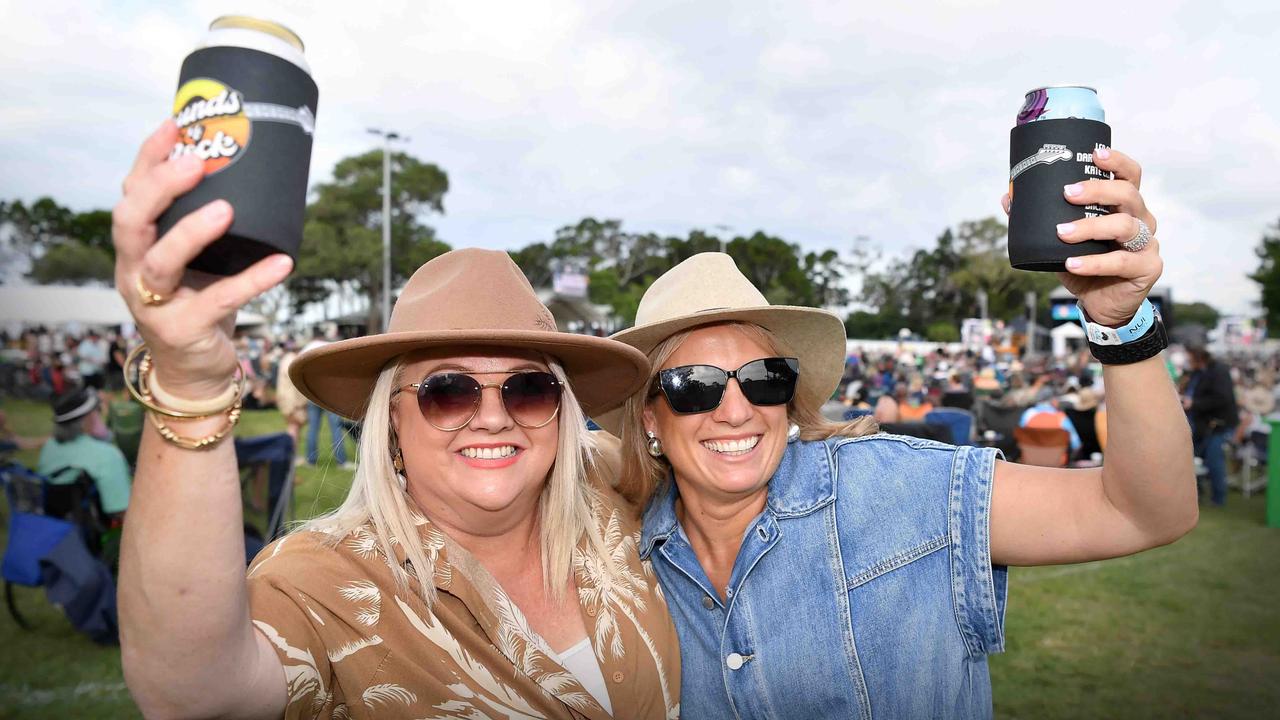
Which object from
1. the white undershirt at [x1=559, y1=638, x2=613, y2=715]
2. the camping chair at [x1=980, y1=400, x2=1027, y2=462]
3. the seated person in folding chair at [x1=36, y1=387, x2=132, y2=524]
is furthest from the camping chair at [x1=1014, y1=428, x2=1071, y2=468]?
the seated person in folding chair at [x1=36, y1=387, x2=132, y2=524]

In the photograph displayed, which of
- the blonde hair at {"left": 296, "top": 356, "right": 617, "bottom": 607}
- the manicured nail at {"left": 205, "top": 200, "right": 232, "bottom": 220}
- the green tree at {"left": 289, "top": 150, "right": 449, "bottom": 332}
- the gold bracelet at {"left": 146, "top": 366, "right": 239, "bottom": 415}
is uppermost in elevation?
the green tree at {"left": 289, "top": 150, "right": 449, "bottom": 332}

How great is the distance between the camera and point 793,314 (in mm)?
2438

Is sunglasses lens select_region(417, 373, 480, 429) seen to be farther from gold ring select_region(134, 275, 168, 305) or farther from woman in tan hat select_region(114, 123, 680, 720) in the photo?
gold ring select_region(134, 275, 168, 305)

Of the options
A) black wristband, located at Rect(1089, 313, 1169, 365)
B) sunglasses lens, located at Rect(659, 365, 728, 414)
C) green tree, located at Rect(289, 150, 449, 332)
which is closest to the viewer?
black wristband, located at Rect(1089, 313, 1169, 365)

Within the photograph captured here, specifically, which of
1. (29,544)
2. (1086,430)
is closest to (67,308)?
(29,544)

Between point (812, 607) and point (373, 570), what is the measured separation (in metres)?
1.16

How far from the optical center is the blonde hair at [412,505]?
193 cm

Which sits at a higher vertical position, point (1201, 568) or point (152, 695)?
point (152, 695)

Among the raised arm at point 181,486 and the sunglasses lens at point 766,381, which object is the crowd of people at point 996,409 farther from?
the raised arm at point 181,486

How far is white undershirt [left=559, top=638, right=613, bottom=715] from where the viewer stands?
6.54 ft

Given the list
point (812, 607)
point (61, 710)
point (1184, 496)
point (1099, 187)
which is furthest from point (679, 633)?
point (61, 710)

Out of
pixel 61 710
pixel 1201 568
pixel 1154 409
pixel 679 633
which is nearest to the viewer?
pixel 1154 409

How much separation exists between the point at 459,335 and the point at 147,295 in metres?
0.91

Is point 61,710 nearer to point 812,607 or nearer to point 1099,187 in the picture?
point 812,607
